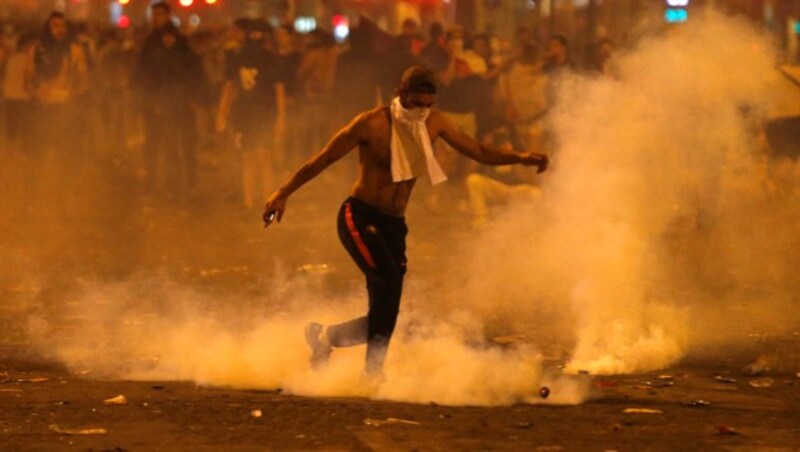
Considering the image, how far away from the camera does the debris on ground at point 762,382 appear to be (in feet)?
25.3

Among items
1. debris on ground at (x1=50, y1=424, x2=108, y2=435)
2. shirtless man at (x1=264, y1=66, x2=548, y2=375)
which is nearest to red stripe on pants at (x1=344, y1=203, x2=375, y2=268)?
shirtless man at (x1=264, y1=66, x2=548, y2=375)

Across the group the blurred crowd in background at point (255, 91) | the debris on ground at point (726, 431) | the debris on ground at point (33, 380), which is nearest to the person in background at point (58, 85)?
the blurred crowd in background at point (255, 91)

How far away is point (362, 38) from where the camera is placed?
1867 centimetres

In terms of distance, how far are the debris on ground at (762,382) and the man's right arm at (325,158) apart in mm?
2195

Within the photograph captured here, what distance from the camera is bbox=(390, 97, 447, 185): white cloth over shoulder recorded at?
23.9ft

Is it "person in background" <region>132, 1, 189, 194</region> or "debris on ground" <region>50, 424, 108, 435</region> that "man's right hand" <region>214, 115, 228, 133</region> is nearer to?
"person in background" <region>132, 1, 189, 194</region>

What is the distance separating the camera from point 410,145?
730 cm

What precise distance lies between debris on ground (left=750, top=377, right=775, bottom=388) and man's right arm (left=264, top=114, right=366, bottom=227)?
220 centimetres

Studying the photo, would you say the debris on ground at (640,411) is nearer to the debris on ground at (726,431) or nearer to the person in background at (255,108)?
the debris on ground at (726,431)

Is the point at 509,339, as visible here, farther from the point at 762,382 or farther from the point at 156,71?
the point at 156,71

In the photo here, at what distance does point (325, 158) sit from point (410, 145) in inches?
15.1

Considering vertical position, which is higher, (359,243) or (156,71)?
(156,71)

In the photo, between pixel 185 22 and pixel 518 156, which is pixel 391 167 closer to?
pixel 518 156

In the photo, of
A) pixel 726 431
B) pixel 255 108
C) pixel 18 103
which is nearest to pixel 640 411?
pixel 726 431
